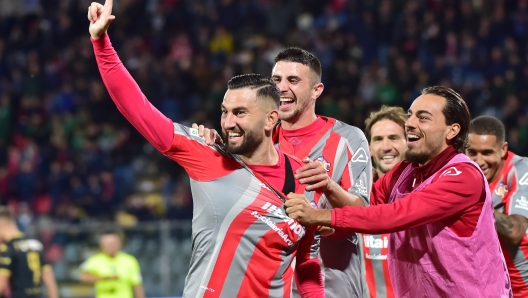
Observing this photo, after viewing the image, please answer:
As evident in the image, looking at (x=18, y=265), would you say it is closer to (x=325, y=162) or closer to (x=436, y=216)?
(x=325, y=162)

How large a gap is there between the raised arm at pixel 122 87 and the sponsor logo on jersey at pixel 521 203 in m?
3.18

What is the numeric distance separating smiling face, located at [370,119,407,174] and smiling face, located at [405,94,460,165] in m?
1.52

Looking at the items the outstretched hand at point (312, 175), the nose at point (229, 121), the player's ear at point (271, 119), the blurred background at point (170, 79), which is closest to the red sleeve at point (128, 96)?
the nose at point (229, 121)

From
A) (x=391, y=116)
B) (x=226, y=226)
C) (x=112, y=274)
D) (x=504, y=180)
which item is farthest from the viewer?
(x=112, y=274)

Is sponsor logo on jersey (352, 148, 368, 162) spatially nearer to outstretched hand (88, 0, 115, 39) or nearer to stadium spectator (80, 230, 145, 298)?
outstretched hand (88, 0, 115, 39)

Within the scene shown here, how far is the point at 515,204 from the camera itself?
20.3ft

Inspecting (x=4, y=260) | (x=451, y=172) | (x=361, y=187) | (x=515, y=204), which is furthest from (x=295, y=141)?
(x=4, y=260)

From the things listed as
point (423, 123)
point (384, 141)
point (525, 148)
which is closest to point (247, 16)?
point (525, 148)

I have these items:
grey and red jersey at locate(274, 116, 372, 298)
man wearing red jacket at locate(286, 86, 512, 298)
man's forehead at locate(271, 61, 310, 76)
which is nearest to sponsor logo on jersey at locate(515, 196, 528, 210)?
grey and red jersey at locate(274, 116, 372, 298)

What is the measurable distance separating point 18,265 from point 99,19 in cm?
675

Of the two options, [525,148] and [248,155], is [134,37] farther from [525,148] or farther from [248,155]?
[248,155]

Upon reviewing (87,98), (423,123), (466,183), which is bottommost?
(466,183)

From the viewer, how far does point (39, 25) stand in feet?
61.9

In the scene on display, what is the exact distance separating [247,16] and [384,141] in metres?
11.9
